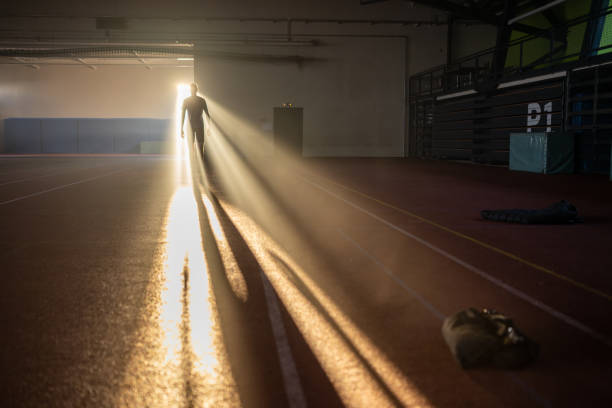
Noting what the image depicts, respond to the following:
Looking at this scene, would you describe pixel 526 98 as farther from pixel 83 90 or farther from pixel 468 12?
pixel 83 90

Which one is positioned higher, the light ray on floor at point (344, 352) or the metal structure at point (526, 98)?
the metal structure at point (526, 98)

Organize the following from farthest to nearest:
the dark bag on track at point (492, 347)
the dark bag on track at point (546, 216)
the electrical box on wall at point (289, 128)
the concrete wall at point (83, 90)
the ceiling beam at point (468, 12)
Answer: the concrete wall at point (83, 90), the electrical box on wall at point (289, 128), the ceiling beam at point (468, 12), the dark bag on track at point (546, 216), the dark bag on track at point (492, 347)

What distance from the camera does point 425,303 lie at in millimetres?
3385

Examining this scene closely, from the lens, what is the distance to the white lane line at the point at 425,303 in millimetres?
2156

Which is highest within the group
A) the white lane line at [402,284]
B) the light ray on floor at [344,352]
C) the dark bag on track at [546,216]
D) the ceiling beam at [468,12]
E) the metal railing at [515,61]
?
the ceiling beam at [468,12]

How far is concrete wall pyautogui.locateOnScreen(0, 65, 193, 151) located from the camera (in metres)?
34.6

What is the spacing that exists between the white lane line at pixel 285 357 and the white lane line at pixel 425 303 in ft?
2.95

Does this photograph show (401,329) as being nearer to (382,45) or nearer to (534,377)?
(534,377)

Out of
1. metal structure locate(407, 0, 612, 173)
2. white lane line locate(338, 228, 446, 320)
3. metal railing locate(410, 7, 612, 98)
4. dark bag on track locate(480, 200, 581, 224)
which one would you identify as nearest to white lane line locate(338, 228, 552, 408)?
white lane line locate(338, 228, 446, 320)

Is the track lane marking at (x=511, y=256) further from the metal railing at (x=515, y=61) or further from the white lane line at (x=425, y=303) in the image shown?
the metal railing at (x=515, y=61)

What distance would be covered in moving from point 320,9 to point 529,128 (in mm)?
12167

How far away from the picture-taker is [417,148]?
84.8 ft

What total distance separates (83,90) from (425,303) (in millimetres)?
35748

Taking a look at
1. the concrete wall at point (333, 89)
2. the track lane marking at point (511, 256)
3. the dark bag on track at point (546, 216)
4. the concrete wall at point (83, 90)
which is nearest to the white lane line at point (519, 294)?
the track lane marking at point (511, 256)
